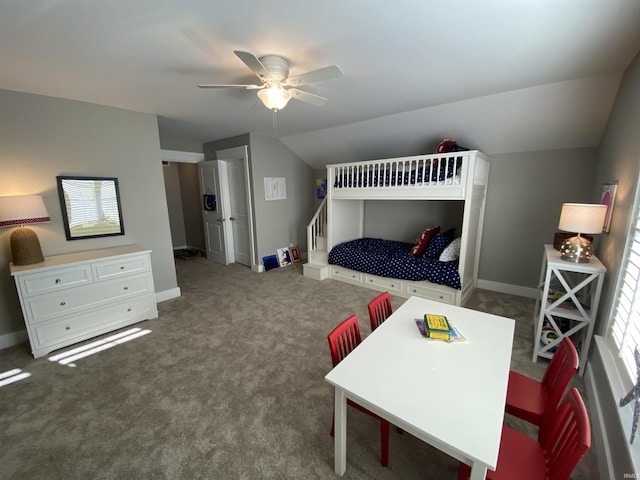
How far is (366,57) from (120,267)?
3.05 meters

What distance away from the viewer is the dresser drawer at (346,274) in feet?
13.3

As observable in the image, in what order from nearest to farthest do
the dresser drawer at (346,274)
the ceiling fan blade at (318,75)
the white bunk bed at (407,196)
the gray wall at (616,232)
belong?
the gray wall at (616,232) < the ceiling fan blade at (318,75) < the white bunk bed at (407,196) < the dresser drawer at (346,274)

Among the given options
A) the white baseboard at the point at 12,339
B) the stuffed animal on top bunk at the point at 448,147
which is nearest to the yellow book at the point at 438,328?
the stuffed animal on top bunk at the point at 448,147

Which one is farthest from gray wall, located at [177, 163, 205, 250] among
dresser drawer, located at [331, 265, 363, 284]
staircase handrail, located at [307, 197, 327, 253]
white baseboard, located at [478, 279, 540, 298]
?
white baseboard, located at [478, 279, 540, 298]

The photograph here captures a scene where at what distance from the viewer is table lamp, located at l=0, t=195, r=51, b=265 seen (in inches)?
91.4

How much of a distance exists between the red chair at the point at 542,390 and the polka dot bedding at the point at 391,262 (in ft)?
5.75

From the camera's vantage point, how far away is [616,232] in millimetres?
1914

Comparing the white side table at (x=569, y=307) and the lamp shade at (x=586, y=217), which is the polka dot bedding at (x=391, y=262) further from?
the lamp shade at (x=586, y=217)

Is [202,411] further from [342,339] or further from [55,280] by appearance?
[55,280]

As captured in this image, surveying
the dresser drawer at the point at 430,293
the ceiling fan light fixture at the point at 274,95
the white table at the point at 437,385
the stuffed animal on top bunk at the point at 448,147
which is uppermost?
the ceiling fan light fixture at the point at 274,95

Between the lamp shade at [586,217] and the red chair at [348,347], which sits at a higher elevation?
the lamp shade at [586,217]

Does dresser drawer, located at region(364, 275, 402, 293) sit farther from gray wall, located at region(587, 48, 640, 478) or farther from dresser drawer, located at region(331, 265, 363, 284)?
gray wall, located at region(587, 48, 640, 478)

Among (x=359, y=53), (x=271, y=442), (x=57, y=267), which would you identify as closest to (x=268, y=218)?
(x=57, y=267)

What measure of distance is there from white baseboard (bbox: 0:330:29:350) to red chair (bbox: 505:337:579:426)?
4153mm
